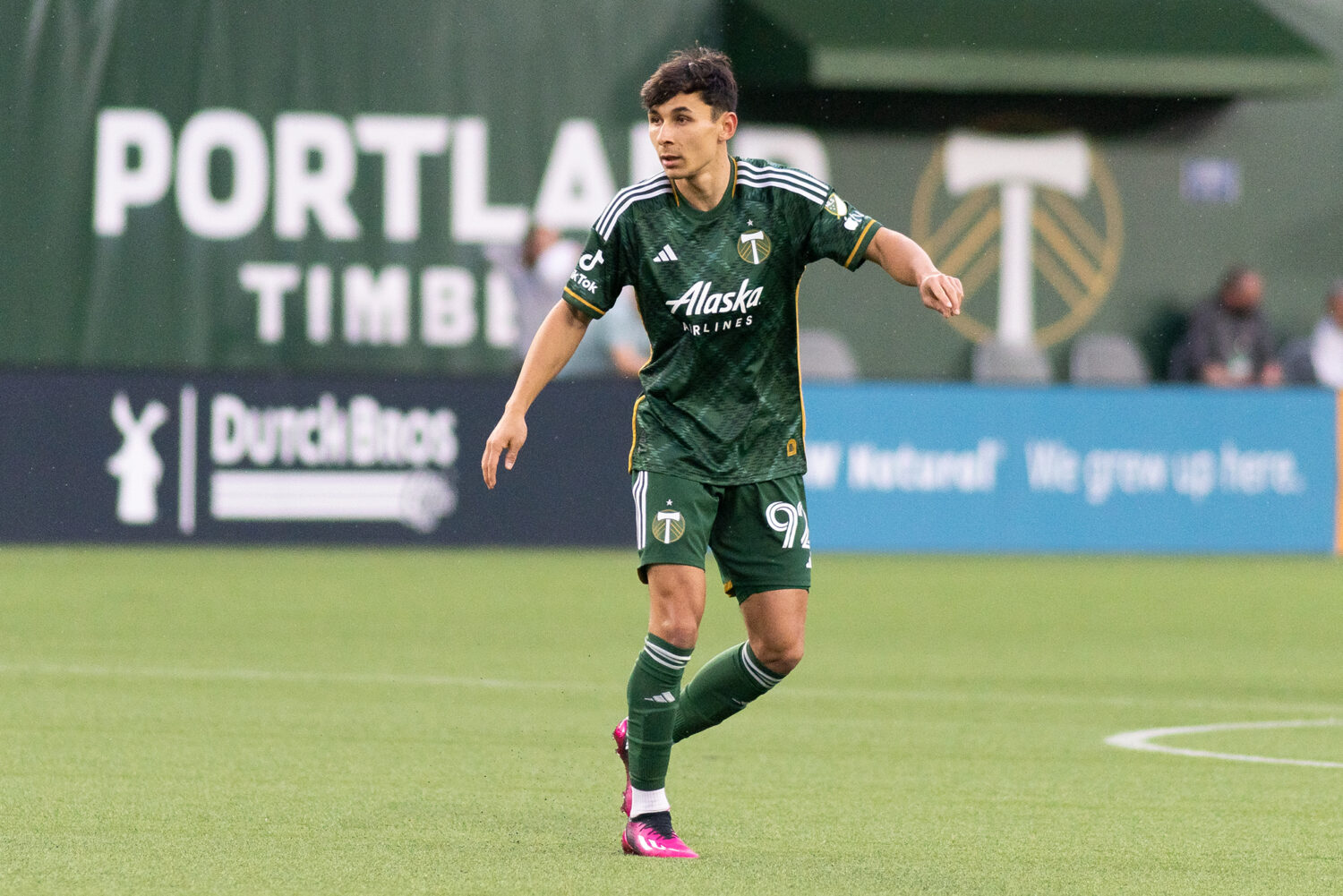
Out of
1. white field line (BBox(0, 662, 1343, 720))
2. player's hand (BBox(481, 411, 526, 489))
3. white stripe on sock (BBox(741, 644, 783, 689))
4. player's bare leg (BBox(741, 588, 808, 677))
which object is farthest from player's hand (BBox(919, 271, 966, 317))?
white field line (BBox(0, 662, 1343, 720))

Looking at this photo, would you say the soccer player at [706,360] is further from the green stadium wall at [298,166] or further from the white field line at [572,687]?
the green stadium wall at [298,166]

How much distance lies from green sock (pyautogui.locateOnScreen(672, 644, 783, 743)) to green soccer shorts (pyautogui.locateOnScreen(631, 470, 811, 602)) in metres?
0.25

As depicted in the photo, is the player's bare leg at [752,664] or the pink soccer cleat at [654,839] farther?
the player's bare leg at [752,664]

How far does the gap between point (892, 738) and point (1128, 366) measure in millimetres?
14584

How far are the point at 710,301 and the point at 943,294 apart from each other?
741mm

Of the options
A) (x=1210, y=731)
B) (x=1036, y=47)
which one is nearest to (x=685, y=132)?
(x=1210, y=731)

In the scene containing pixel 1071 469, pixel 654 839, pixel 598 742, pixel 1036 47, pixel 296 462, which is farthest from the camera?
pixel 1036 47

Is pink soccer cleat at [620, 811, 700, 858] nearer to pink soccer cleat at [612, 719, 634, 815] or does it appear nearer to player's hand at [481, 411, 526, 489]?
pink soccer cleat at [612, 719, 634, 815]

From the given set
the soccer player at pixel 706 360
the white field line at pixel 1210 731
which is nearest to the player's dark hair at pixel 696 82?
the soccer player at pixel 706 360

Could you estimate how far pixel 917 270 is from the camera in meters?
6.41

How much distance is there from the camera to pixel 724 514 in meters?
6.75

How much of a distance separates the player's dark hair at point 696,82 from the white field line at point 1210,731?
323 cm

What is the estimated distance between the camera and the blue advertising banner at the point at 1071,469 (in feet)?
59.8

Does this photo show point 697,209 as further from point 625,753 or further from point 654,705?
point 625,753
